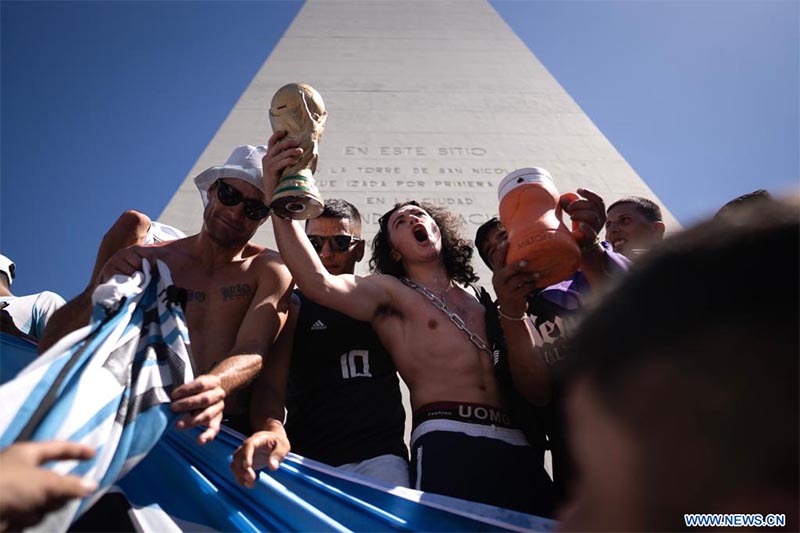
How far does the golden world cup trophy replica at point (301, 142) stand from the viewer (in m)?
1.28

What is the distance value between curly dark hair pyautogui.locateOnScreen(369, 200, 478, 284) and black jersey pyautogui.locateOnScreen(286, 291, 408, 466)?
10.2 inches

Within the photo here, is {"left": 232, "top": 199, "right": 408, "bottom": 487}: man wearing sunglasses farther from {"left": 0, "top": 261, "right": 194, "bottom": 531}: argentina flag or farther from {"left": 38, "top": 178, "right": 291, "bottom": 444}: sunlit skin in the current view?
{"left": 0, "top": 261, "right": 194, "bottom": 531}: argentina flag

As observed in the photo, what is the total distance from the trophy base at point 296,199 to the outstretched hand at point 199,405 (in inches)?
15.2

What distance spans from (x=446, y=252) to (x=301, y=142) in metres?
0.74

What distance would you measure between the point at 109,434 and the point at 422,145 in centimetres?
492

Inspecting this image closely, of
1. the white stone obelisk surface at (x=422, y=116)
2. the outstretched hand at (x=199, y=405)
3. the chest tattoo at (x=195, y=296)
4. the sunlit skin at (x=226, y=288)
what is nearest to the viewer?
the outstretched hand at (x=199, y=405)

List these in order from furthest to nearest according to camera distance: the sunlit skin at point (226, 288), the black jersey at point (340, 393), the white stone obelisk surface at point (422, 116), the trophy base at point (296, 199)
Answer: the white stone obelisk surface at point (422, 116) → the black jersey at point (340, 393) → the sunlit skin at point (226, 288) → the trophy base at point (296, 199)

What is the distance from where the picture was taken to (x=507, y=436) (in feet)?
4.75

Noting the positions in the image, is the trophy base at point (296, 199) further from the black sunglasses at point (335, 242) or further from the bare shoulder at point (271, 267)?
the black sunglasses at point (335, 242)

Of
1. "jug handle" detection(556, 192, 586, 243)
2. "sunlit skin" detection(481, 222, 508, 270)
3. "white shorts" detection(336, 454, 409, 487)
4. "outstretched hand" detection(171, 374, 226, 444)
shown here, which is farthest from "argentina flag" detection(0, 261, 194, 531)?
"sunlit skin" detection(481, 222, 508, 270)

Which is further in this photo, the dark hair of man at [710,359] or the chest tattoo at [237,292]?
the chest tattoo at [237,292]

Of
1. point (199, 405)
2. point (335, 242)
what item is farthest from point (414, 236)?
point (199, 405)

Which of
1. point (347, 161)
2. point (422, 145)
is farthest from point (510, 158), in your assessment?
point (347, 161)

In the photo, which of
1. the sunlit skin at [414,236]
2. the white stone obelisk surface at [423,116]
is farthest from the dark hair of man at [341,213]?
the white stone obelisk surface at [423,116]
